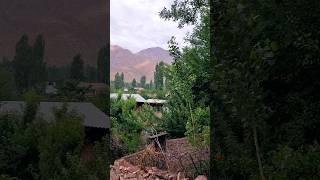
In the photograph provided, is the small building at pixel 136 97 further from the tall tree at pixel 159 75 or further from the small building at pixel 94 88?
the tall tree at pixel 159 75

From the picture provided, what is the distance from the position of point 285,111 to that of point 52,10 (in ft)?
8.90

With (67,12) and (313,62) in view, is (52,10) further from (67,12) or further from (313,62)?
(313,62)

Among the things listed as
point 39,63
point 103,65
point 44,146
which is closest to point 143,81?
point 103,65

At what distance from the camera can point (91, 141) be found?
5.14 m

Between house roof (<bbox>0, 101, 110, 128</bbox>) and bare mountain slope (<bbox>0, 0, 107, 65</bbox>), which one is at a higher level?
bare mountain slope (<bbox>0, 0, 107, 65</bbox>)

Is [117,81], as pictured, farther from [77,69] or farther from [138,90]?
[77,69]

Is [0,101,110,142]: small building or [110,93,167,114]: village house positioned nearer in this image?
[110,93,167,114]: village house

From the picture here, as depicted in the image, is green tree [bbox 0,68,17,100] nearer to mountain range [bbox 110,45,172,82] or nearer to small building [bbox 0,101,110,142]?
small building [bbox 0,101,110,142]

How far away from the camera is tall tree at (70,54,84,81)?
17.0 feet

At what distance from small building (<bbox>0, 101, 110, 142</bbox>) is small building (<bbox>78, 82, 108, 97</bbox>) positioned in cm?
15

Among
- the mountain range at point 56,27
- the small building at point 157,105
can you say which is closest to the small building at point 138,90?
the small building at point 157,105

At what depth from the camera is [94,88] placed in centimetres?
509

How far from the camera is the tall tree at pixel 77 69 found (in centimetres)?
→ 518

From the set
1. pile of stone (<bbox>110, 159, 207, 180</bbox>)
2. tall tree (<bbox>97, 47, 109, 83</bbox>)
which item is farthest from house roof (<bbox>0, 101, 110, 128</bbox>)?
pile of stone (<bbox>110, 159, 207, 180</bbox>)
